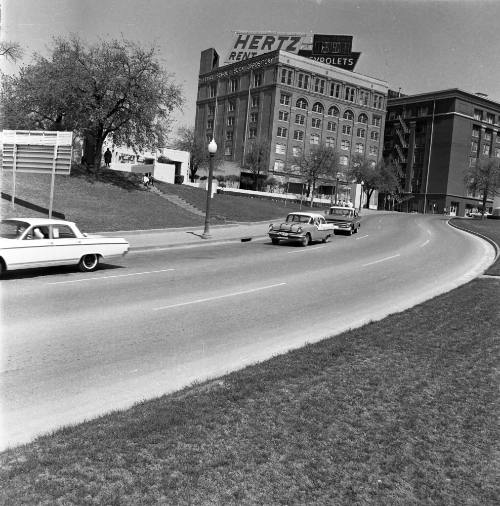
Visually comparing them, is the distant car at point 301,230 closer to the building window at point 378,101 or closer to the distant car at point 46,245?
the distant car at point 46,245

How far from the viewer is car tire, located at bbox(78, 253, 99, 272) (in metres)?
14.1

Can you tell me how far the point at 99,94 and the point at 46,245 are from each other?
27.5 meters

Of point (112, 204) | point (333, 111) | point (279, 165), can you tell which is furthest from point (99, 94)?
point (333, 111)

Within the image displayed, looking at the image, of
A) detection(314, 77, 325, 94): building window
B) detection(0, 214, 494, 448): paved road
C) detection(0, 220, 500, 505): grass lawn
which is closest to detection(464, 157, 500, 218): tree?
detection(314, 77, 325, 94): building window

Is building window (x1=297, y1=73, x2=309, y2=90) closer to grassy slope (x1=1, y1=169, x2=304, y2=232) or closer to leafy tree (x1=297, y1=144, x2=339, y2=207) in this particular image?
leafy tree (x1=297, y1=144, x2=339, y2=207)

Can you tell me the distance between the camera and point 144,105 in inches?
1480

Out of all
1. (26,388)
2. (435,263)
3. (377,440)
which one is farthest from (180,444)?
(435,263)

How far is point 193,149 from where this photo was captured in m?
81.4

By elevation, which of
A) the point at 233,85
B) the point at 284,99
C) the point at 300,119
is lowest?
the point at 300,119

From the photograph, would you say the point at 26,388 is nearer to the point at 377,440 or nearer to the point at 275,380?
the point at 275,380

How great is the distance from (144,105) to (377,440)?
3651cm

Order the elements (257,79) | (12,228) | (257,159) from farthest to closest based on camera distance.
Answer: (257,79) < (257,159) < (12,228)

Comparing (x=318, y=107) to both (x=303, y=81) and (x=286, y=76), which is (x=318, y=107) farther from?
(x=286, y=76)

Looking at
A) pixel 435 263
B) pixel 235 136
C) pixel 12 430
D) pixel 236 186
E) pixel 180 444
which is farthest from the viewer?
pixel 235 136
